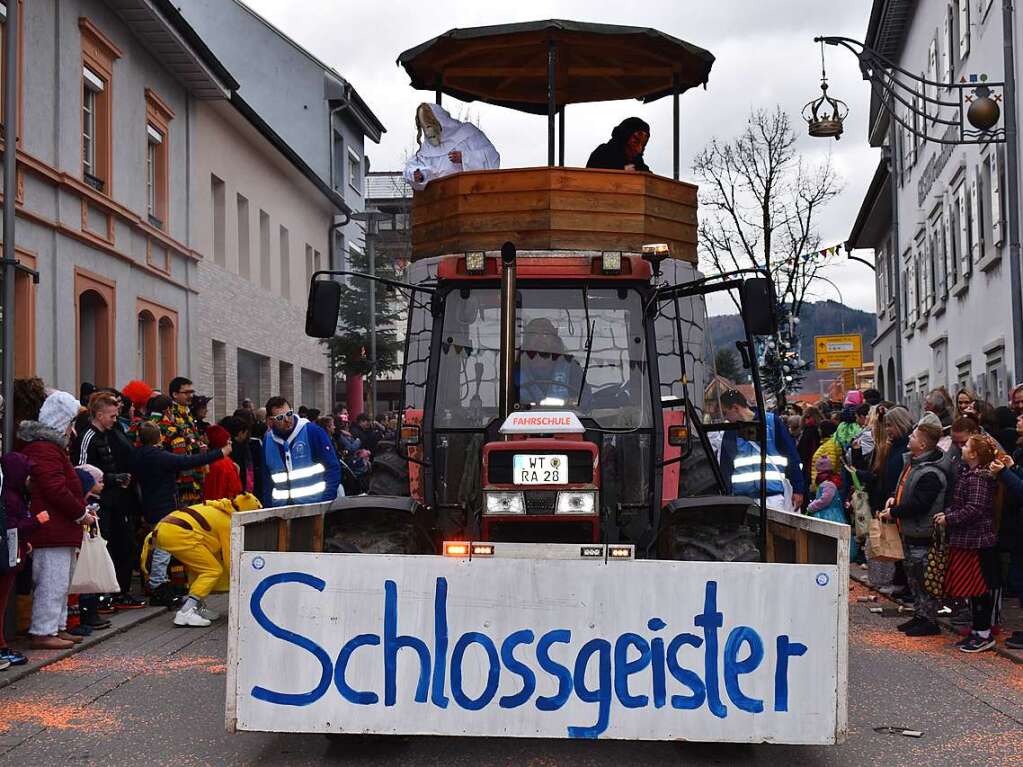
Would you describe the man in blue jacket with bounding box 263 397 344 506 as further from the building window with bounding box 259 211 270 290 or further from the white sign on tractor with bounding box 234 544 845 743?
the building window with bounding box 259 211 270 290

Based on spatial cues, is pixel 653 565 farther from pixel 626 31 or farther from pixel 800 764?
pixel 626 31

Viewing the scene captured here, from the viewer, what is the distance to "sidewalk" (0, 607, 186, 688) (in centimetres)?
917

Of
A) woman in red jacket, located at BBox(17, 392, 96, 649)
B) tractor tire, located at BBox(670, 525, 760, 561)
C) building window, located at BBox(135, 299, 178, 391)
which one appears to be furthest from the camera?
building window, located at BBox(135, 299, 178, 391)

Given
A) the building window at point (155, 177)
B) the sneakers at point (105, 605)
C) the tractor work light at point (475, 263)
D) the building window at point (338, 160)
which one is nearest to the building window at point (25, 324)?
the sneakers at point (105, 605)

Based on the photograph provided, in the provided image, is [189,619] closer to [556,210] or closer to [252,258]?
[556,210]

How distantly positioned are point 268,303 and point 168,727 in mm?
24160

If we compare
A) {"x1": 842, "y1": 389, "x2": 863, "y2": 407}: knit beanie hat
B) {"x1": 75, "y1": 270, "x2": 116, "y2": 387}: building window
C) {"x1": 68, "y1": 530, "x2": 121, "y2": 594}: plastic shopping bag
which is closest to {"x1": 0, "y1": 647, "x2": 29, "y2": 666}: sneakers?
{"x1": 68, "y1": 530, "x2": 121, "y2": 594}: plastic shopping bag

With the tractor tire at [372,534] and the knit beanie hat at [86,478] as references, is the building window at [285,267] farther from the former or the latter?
the tractor tire at [372,534]

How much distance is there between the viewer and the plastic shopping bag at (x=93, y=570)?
1077cm

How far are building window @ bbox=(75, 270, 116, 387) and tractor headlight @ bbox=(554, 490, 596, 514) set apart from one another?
47.0 feet

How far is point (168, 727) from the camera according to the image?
7.56 metres

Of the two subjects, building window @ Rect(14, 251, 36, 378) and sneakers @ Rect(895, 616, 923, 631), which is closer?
sneakers @ Rect(895, 616, 923, 631)

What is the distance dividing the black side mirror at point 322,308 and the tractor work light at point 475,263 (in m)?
0.89

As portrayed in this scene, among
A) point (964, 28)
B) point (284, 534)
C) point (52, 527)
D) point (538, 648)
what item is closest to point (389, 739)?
point (538, 648)
